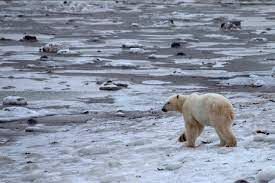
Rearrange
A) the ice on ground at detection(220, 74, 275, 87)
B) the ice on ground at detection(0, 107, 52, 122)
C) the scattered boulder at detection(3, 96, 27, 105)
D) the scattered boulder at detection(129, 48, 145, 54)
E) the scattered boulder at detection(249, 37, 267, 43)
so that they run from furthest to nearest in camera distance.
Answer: the scattered boulder at detection(249, 37, 267, 43)
the scattered boulder at detection(129, 48, 145, 54)
the ice on ground at detection(220, 74, 275, 87)
the scattered boulder at detection(3, 96, 27, 105)
the ice on ground at detection(0, 107, 52, 122)

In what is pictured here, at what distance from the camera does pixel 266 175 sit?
654 centimetres

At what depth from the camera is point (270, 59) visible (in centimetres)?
1964

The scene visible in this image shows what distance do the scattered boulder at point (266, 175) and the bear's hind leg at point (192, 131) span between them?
2.13 meters

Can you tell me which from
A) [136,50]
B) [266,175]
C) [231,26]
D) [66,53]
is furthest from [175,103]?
[231,26]

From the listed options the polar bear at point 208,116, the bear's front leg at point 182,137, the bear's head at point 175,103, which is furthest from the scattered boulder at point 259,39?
the polar bear at point 208,116

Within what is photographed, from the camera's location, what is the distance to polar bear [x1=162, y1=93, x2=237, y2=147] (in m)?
8.30

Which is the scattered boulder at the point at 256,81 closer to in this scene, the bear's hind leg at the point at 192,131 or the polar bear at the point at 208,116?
the polar bear at the point at 208,116

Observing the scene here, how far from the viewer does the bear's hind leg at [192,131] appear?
8.74 meters

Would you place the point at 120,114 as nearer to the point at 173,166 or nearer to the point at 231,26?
the point at 173,166

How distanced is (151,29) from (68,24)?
16.4ft

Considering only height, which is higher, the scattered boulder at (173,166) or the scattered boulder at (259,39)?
the scattered boulder at (173,166)

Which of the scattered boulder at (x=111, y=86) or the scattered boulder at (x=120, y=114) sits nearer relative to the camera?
the scattered boulder at (x=120, y=114)

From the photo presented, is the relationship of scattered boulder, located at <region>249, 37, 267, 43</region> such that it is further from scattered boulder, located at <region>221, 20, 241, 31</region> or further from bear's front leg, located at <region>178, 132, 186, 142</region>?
bear's front leg, located at <region>178, 132, 186, 142</region>

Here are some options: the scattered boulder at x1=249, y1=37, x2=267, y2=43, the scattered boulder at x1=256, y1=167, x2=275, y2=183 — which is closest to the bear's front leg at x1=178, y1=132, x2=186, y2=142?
the scattered boulder at x1=256, y1=167, x2=275, y2=183
